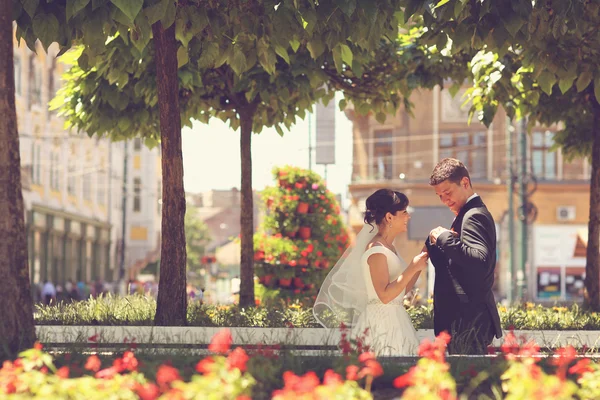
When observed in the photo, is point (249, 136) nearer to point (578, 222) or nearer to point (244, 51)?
point (244, 51)

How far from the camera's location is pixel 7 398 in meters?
4.63

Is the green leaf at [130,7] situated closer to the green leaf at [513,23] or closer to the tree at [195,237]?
the green leaf at [513,23]

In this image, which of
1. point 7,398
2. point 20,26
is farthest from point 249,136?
point 7,398

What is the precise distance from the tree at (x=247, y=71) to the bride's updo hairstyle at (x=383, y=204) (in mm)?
1362

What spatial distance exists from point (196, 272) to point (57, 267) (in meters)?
46.7

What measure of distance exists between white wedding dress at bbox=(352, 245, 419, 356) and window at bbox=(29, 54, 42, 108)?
129 ft

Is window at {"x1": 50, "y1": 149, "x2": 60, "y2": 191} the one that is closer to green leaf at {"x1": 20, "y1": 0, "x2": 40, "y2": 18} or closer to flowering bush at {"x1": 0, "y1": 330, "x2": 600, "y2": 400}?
green leaf at {"x1": 20, "y1": 0, "x2": 40, "y2": 18}

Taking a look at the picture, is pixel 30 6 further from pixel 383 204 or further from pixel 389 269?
pixel 389 269

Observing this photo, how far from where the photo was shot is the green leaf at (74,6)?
723 centimetres

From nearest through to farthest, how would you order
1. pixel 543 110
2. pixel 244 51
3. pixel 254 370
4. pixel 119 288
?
pixel 254 370
pixel 244 51
pixel 543 110
pixel 119 288

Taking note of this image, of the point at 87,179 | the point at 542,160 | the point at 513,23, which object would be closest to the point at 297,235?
the point at 513,23

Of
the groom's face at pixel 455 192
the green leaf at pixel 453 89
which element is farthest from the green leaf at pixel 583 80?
the groom's face at pixel 455 192

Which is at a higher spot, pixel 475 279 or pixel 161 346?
pixel 475 279

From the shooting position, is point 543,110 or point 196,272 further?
point 196,272
